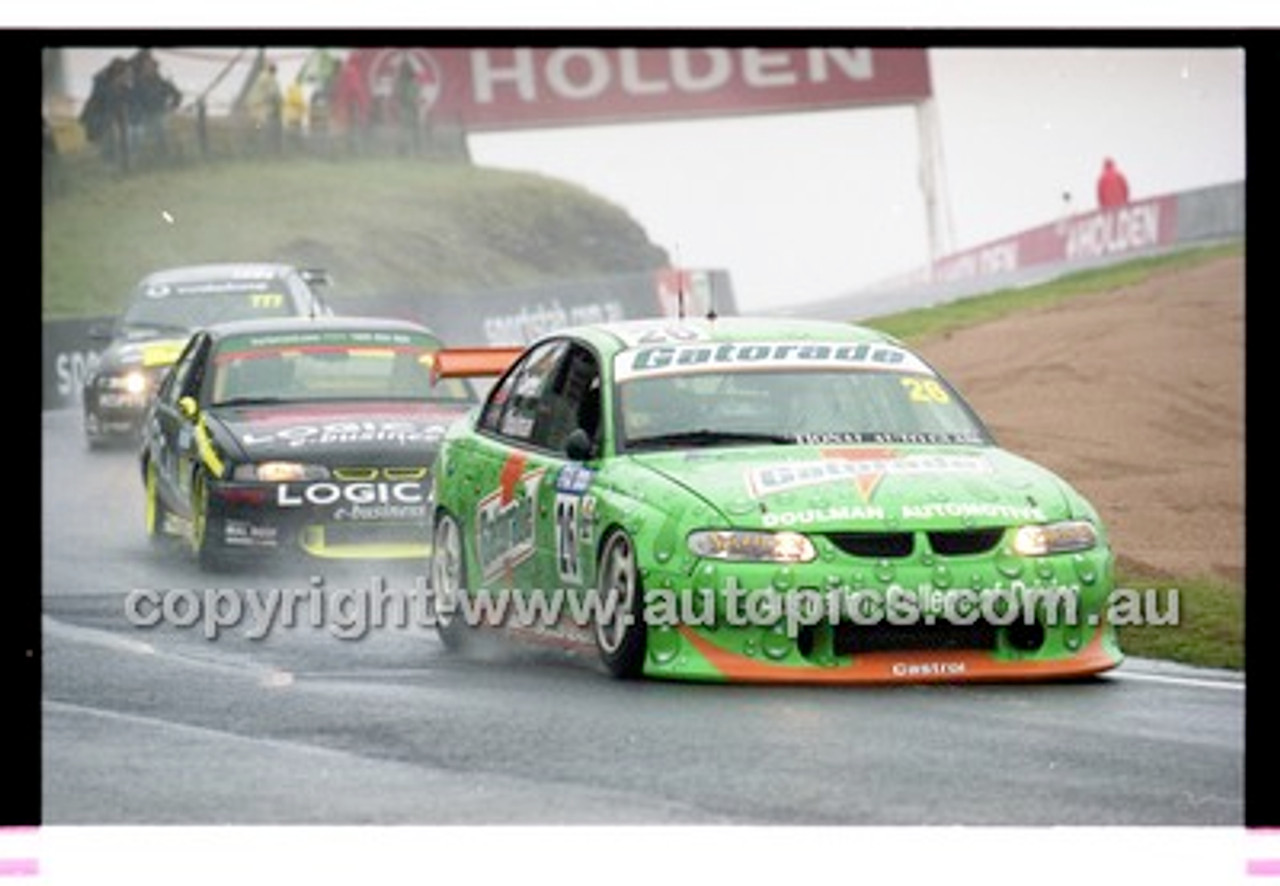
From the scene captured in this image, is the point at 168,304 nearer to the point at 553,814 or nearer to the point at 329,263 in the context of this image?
the point at 329,263

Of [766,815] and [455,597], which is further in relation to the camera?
[455,597]

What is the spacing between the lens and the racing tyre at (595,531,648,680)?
40.0ft

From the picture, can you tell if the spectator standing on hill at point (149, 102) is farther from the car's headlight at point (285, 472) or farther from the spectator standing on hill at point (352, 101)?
the car's headlight at point (285, 472)

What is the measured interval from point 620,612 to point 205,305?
112 inches

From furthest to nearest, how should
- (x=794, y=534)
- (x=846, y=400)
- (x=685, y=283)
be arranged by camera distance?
(x=685, y=283), (x=846, y=400), (x=794, y=534)

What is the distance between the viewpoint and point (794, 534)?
12.0 metres

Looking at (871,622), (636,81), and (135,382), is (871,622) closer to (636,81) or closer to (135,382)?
(636,81)

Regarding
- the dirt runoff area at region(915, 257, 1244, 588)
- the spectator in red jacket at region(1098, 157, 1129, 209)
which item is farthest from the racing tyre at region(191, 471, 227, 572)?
the spectator in red jacket at region(1098, 157, 1129, 209)

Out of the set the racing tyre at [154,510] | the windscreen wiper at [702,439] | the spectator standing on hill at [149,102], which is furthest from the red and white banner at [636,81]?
the racing tyre at [154,510]

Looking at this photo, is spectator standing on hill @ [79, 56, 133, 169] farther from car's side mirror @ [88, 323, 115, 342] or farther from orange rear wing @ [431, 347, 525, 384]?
orange rear wing @ [431, 347, 525, 384]
